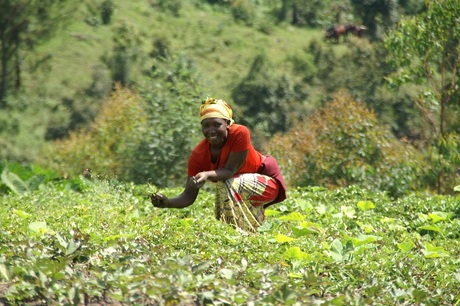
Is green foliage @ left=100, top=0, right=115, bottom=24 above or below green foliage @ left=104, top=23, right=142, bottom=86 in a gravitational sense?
above

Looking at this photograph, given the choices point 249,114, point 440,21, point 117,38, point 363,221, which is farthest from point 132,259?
point 117,38

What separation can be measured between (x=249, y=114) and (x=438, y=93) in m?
21.4

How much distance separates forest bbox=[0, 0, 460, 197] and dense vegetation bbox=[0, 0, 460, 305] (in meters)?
0.05

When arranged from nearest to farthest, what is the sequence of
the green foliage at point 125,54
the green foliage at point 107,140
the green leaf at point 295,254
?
the green leaf at point 295,254
the green foliage at point 107,140
the green foliage at point 125,54

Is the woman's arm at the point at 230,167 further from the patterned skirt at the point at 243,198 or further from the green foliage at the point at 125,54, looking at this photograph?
the green foliage at the point at 125,54

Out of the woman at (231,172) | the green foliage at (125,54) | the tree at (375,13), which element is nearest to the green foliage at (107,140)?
the woman at (231,172)

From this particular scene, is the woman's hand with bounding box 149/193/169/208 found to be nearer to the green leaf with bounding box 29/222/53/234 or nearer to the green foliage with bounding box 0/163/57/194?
the green leaf with bounding box 29/222/53/234

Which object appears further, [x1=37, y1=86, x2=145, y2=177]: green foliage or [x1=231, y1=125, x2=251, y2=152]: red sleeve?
[x1=37, y1=86, x2=145, y2=177]: green foliage

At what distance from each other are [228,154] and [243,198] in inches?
13.5

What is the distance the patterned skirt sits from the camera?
19.7ft

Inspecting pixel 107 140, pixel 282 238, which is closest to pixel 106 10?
pixel 107 140

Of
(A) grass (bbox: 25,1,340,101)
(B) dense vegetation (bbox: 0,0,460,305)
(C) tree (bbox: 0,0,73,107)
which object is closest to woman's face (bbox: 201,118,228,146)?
(B) dense vegetation (bbox: 0,0,460,305)

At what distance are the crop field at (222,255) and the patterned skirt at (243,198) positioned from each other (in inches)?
6.5

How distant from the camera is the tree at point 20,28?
40.2 metres
